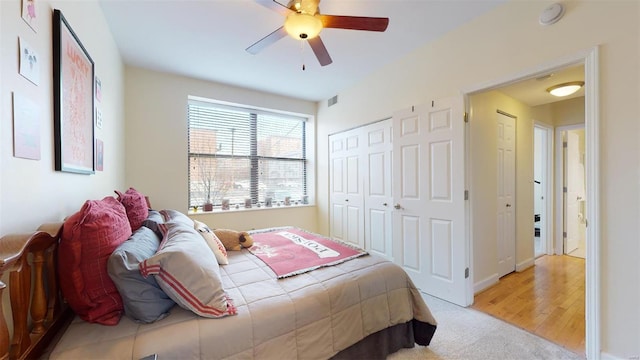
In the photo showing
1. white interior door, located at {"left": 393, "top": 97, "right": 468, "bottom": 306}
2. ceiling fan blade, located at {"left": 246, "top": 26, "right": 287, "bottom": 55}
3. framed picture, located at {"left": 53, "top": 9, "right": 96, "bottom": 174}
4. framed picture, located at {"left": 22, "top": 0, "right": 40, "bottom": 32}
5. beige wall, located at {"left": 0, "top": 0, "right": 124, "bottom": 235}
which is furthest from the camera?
white interior door, located at {"left": 393, "top": 97, "right": 468, "bottom": 306}

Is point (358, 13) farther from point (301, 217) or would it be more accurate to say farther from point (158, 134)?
point (301, 217)

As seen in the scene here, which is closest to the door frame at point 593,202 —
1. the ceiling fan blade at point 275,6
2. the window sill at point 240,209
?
the ceiling fan blade at point 275,6

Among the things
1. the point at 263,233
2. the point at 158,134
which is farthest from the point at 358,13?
the point at 158,134

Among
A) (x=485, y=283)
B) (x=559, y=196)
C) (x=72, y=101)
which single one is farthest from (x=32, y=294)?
(x=559, y=196)

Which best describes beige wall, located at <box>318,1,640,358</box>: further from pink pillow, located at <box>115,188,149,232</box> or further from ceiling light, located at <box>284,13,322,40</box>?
pink pillow, located at <box>115,188,149,232</box>

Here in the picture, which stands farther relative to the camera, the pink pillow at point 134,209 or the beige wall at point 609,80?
the pink pillow at point 134,209

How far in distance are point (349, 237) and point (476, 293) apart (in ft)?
5.86

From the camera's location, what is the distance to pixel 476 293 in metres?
2.65

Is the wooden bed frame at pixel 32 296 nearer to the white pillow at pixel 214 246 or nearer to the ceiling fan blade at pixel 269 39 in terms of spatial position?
the white pillow at pixel 214 246

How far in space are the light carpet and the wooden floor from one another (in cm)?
13

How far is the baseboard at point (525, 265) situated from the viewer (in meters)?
3.30

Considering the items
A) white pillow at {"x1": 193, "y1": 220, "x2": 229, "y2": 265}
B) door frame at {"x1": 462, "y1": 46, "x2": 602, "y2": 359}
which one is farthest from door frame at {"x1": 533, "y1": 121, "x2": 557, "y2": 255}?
white pillow at {"x1": 193, "y1": 220, "x2": 229, "y2": 265}

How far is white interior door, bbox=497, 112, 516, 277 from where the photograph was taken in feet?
9.99

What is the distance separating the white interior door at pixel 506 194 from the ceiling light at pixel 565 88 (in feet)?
1.54
